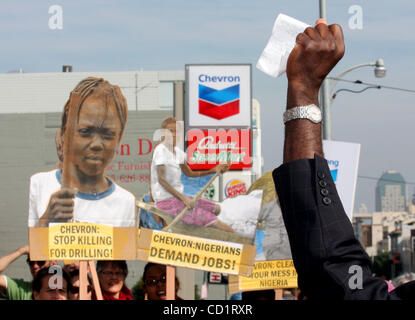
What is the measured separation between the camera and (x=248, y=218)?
10.5 m

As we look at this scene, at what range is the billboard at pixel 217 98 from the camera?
1427 centimetres

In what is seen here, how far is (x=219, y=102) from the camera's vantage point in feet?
47.6

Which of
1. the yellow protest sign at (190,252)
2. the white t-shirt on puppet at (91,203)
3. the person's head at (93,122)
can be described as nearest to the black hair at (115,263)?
the yellow protest sign at (190,252)

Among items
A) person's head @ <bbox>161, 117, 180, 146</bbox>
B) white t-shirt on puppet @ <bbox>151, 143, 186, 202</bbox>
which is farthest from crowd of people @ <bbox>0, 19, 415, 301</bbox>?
person's head @ <bbox>161, 117, 180, 146</bbox>

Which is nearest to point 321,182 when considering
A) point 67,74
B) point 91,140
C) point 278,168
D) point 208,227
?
point 278,168

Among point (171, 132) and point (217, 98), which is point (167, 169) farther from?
point (217, 98)

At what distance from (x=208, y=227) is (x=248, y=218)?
65 centimetres

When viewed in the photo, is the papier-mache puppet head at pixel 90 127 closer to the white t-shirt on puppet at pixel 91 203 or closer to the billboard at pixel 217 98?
the white t-shirt on puppet at pixel 91 203

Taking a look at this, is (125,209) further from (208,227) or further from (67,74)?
(67,74)

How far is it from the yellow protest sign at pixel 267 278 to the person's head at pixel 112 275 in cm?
143

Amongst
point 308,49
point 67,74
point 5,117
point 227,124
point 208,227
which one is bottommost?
point 308,49

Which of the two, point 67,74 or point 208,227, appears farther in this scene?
point 67,74

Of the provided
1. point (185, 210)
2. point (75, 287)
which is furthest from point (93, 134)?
point (75, 287)

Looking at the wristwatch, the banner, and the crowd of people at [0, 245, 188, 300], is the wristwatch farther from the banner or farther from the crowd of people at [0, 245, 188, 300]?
the banner
